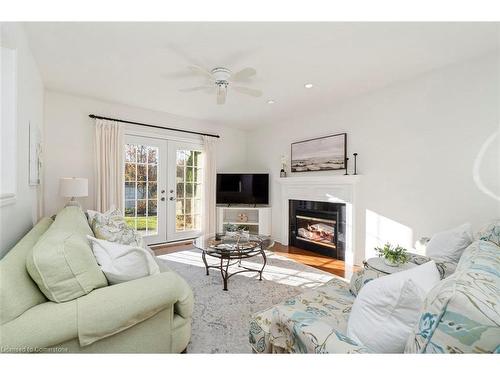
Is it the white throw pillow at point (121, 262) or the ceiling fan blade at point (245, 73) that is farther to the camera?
the ceiling fan blade at point (245, 73)

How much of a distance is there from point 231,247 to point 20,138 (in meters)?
2.11

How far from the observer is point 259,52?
232cm

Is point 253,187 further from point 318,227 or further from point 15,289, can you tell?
point 15,289

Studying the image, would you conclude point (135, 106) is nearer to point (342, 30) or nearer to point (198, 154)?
point (198, 154)

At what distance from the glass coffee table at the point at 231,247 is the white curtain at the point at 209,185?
1630 mm

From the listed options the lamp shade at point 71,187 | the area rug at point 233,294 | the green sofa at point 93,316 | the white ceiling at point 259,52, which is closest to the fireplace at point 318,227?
the area rug at point 233,294

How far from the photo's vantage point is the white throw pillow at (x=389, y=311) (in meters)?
0.92

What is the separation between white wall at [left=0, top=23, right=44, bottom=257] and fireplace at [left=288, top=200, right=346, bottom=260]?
369cm

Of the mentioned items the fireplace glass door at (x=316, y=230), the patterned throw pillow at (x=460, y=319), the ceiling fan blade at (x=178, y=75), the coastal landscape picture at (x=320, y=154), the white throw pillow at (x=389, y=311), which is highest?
the ceiling fan blade at (x=178, y=75)

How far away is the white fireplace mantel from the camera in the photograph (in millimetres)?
3521

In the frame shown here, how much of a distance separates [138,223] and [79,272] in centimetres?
326

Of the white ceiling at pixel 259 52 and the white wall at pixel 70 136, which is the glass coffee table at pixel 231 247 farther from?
→ the white wall at pixel 70 136

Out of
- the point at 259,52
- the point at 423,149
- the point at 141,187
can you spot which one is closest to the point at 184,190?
the point at 141,187

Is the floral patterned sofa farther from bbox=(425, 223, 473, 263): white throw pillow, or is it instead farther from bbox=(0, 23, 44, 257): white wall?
bbox=(0, 23, 44, 257): white wall
